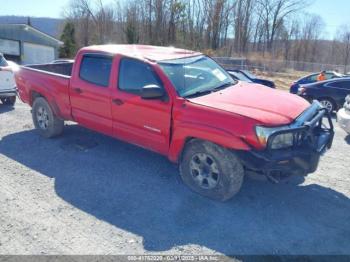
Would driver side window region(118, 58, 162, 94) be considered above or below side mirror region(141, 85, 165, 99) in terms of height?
above

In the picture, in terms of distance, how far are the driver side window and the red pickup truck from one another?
14 mm

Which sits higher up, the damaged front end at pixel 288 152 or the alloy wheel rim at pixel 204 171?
the damaged front end at pixel 288 152

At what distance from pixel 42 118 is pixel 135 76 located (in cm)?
268

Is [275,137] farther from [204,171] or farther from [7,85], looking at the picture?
[7,85]

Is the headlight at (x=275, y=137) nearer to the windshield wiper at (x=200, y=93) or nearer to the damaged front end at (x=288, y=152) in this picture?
the damaged front end at (x=288, y=152)

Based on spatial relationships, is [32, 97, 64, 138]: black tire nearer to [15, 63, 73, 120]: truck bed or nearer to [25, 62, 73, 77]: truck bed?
[15, 63, 73, 120]: truck bed

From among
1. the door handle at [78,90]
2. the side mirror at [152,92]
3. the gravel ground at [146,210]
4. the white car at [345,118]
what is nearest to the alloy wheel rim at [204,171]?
the gravel ground at [146,210]

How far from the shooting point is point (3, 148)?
590 cm

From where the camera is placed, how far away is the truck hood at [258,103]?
3783mm

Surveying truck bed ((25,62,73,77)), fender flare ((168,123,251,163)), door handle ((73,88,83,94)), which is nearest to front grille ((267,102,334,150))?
fender flare ((168,123,251,163))

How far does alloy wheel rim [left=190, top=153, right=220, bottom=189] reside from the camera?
407 cm

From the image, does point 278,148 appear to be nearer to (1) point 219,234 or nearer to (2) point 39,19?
(1) point 219,234

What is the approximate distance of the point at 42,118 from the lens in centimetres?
638

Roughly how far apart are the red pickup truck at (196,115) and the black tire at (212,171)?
1cm
